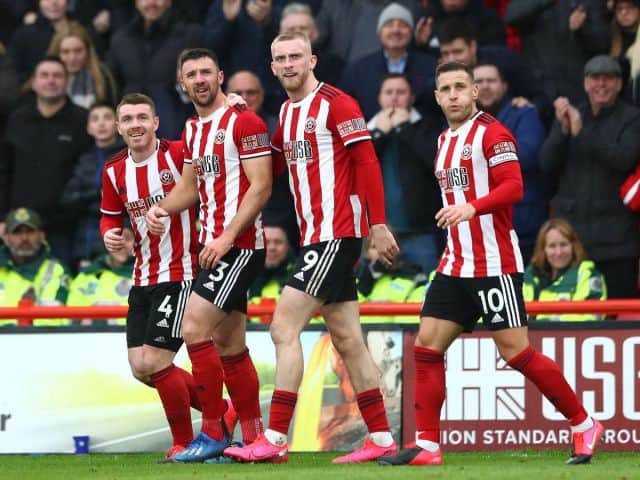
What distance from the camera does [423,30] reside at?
12344 millimetres

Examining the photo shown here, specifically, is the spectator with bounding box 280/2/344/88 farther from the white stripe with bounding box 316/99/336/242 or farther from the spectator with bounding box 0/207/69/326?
the white stripe with bounding box 316/99/336/242

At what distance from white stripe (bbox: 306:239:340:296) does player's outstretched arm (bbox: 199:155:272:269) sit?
0.45m

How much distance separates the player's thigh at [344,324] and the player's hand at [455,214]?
0.87 m

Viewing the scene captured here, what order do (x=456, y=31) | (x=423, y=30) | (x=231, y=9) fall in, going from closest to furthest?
(x=456, y=31) → (x=423, y=30) → (x=231, y=9)

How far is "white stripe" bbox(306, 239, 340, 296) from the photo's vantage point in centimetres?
771

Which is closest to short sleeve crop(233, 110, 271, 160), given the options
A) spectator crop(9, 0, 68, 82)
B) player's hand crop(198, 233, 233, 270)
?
player's hand crop(198, 233, 233, 270)

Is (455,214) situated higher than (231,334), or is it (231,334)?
(455,214)

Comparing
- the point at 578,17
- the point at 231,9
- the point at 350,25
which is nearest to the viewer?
the point at 578,17

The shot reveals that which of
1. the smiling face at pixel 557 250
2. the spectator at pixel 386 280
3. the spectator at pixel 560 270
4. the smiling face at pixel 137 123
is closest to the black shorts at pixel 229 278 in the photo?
the smiling face at pixel 137 123

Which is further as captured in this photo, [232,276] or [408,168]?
[408,168]

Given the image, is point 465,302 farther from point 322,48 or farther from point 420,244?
point 322,48

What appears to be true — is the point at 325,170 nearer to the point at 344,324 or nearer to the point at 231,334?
the point at 344,324

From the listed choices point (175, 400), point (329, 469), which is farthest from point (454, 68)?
point (175, 400)

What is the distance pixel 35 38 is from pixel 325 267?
6609 millimetres
